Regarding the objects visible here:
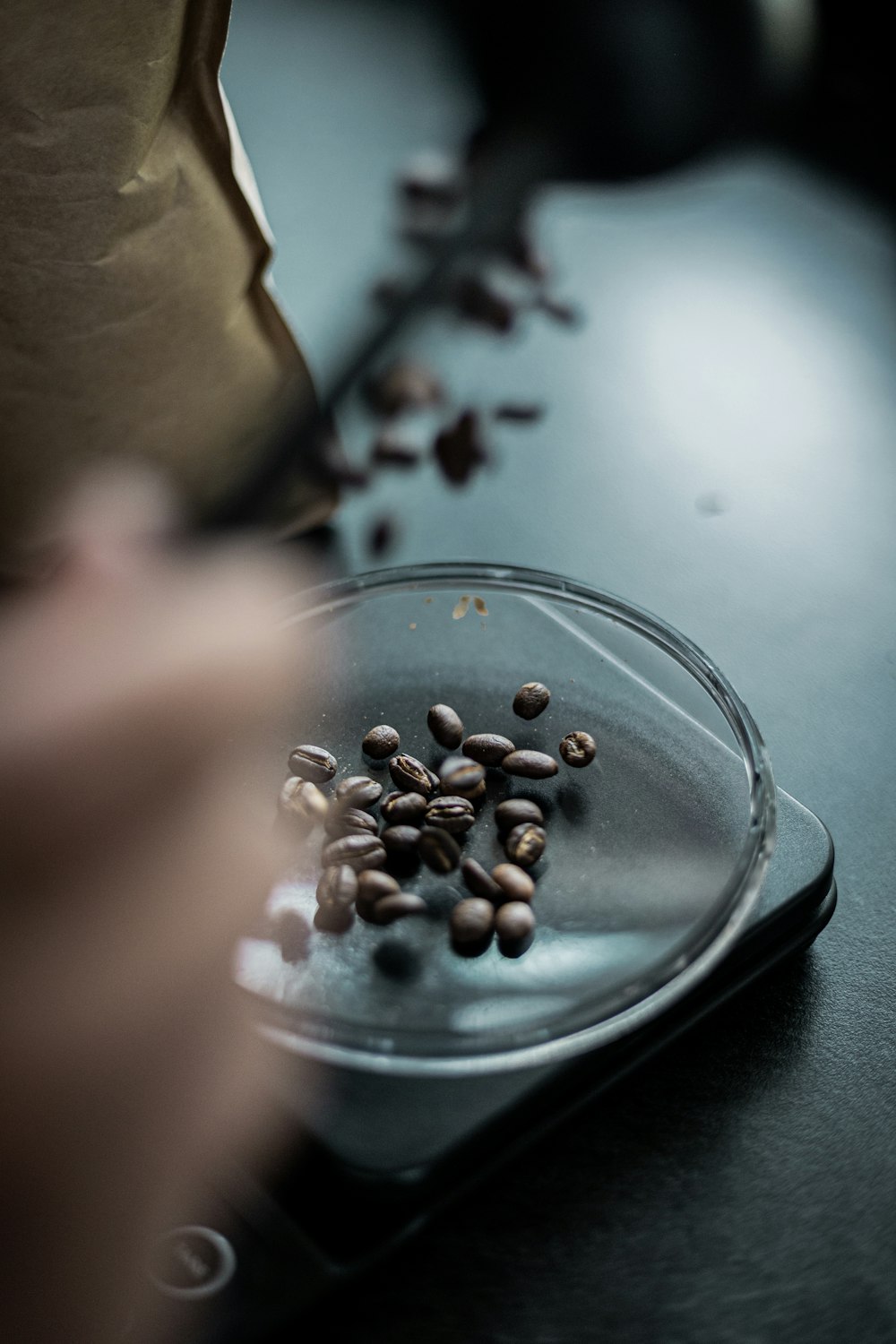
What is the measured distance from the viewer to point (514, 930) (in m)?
0.55

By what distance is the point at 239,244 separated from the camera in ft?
2.46

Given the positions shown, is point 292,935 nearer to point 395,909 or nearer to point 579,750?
point 395,909

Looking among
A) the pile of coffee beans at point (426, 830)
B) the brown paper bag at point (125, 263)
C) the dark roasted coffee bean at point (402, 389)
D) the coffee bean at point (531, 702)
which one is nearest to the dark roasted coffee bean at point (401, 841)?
the pile of coffee beans at point (426, 830)

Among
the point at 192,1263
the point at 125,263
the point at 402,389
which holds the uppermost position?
the point at 125,263

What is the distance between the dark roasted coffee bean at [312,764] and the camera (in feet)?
2.11

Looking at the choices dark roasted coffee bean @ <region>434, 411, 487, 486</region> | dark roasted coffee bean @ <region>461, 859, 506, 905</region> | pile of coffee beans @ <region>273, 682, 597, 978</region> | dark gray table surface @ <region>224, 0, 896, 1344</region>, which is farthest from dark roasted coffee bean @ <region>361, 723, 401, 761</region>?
dark roasted coffee bean @ <region>434, 411, 487, 486</region>

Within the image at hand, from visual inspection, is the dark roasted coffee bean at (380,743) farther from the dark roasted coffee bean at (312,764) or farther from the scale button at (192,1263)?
the scale button at (192,1263)

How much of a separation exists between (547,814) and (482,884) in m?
0.07

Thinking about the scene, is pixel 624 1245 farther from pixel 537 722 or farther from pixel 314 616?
pixel 314 616

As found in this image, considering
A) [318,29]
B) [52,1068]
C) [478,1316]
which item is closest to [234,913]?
[52,1068]

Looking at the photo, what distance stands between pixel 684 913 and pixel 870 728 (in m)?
0.26

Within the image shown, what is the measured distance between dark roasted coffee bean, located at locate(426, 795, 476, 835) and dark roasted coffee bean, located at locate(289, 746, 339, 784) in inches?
2.5

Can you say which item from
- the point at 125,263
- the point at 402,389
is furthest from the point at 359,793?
the point at 402,389

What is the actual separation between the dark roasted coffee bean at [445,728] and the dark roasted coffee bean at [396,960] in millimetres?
131
